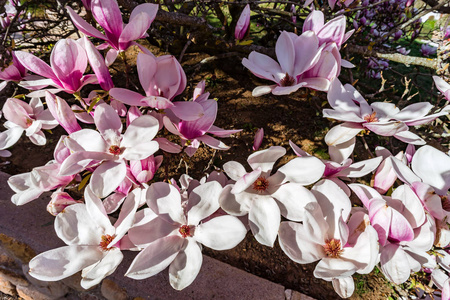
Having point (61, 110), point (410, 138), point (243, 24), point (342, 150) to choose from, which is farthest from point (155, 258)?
point (243, 24)

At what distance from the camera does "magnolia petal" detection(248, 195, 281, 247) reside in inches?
22.0

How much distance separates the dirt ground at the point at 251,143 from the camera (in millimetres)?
1424

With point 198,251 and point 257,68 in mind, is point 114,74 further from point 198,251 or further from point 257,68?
point 198,251

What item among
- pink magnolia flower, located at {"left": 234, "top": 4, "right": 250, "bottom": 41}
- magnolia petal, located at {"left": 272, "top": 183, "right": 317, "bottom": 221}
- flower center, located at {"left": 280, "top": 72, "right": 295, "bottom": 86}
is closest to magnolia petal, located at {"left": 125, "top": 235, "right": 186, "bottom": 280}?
magnolia petal, located at {"left": 272, "top": 183, "right": 317, "bottom": 221}

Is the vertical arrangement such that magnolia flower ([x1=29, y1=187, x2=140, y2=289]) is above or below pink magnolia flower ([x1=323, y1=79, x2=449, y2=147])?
below

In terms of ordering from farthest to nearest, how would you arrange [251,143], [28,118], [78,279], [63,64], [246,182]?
[251,143] < [78,279] < [28,118] < [63,64] < [246,182]

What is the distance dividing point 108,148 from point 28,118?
358 millimetres

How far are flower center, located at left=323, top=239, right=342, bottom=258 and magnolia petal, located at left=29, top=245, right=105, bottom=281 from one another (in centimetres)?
50

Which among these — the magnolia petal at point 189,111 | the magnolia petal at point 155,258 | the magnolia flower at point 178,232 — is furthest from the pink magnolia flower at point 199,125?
the magnolia petal at point 155,258

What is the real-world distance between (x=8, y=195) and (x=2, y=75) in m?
0.97

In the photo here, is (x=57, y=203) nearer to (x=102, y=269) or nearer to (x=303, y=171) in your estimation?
(x=102, y=269)

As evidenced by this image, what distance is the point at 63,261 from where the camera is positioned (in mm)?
621

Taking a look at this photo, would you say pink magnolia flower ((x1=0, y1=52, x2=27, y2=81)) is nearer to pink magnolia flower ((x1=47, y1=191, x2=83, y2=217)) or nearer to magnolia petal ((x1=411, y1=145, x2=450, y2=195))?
pink magnolia flower ((x1=47, y1=191, x2=83, y2=217))

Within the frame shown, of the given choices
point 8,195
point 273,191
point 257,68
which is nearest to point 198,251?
point 273,191
